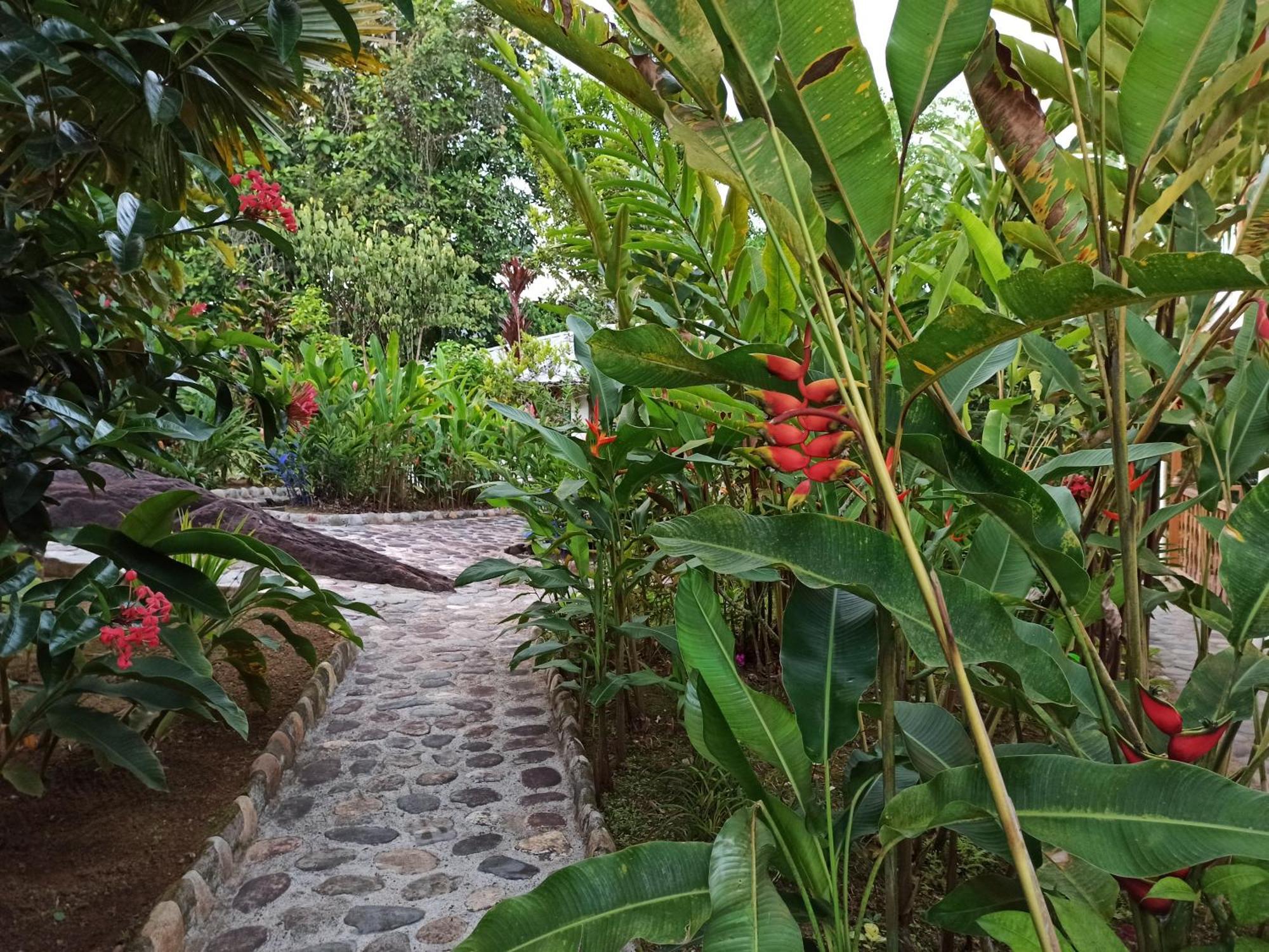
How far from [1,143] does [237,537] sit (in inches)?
46.3

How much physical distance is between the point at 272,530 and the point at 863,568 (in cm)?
545

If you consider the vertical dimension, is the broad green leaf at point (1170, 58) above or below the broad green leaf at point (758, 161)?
above

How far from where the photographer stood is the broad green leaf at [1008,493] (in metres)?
0.79

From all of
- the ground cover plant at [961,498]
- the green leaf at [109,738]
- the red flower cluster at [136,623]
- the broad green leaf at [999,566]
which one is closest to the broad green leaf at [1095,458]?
the ground cover plant at [961,498]

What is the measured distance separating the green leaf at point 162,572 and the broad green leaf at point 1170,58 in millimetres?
1735

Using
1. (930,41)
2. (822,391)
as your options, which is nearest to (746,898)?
(822,391)

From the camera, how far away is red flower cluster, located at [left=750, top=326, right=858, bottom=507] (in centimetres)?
76

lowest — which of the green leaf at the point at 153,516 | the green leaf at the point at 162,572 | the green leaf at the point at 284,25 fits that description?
the green leaf at the point at 162,572

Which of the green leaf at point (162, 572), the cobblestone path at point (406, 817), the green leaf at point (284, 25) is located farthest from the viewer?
the cobblestone path at point (406, 817)

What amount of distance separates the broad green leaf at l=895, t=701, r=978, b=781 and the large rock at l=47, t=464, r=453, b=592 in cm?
448

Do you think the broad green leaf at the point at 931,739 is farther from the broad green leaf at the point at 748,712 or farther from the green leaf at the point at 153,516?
the green leaf at the point at 153,516

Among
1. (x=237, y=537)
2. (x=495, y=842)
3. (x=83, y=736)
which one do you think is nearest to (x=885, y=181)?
(x=237, y=537)

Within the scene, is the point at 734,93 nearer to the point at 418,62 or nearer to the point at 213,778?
the point at 213,778

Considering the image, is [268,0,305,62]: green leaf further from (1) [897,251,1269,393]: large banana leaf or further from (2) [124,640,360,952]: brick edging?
(2) [124,640,360,952]: brick edging
